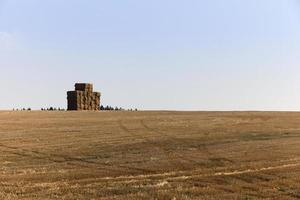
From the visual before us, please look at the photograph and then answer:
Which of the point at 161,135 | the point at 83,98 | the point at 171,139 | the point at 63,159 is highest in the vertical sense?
the point at 83,98

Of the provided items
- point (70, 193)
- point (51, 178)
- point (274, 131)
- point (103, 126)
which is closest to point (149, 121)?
point (103, 126)

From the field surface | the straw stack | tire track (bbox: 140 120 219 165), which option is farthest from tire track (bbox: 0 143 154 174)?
the straw stack

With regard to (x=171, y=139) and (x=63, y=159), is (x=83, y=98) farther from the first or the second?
(x=63, y=159)

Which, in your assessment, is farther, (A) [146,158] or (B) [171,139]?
(B) [171,139]

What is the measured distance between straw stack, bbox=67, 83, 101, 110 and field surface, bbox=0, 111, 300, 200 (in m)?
8.20

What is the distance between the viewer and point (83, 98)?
173ft

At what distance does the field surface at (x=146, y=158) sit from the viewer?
17812 mm

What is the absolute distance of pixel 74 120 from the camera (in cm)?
4122

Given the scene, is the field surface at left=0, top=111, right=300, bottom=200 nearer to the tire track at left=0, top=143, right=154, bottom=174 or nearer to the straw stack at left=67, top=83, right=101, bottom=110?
the tire track at left=0, top=143, right=154, bottom=174

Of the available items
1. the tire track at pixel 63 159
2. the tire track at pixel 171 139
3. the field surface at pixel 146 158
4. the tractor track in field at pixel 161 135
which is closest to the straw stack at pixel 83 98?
the field surface at pixel 146 158

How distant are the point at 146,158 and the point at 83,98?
2872 centimetres

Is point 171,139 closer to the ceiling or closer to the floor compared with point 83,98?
closer to the floor

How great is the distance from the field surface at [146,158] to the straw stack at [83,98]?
820cm

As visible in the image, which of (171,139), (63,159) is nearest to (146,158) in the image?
(63,159)
